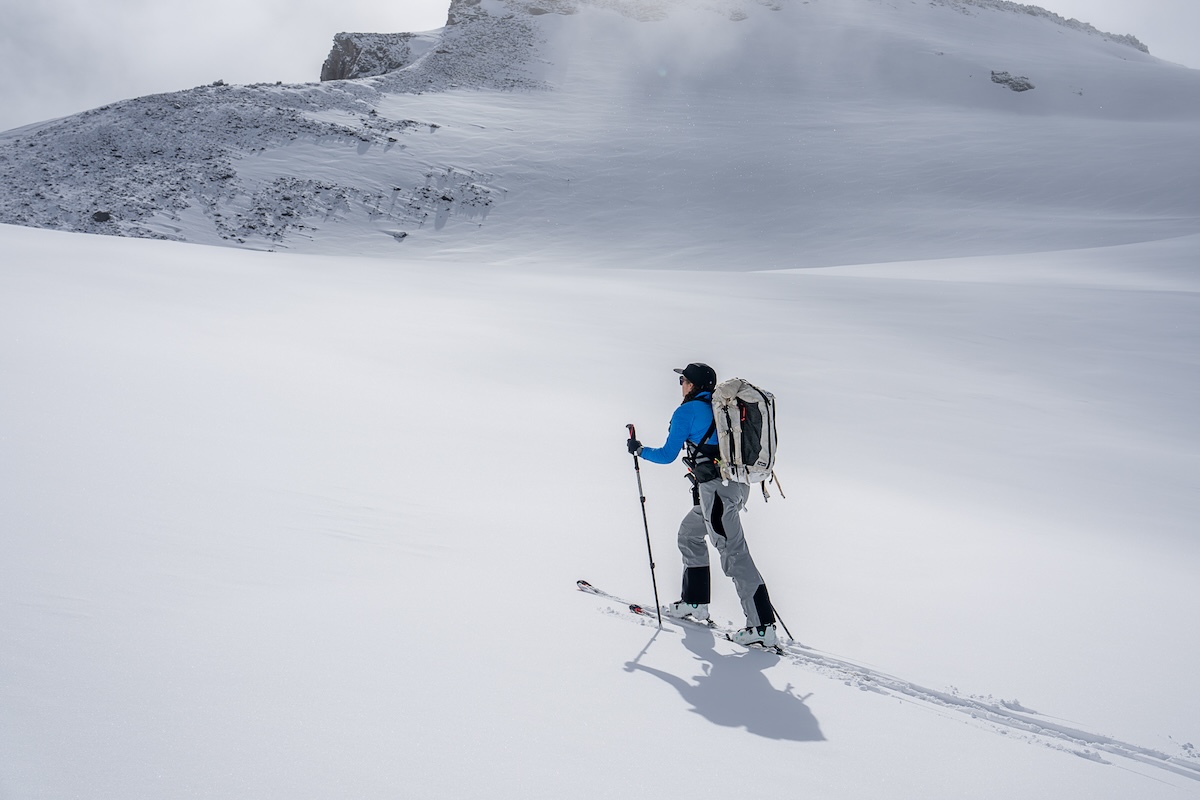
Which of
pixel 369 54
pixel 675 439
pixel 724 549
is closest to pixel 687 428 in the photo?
pixel 675 439

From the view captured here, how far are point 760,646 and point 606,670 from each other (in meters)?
1.44

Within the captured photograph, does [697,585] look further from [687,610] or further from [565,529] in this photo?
[565,529]

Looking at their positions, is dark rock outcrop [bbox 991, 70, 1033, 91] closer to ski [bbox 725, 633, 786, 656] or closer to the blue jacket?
the blue jacket

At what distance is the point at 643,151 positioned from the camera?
1780 inches

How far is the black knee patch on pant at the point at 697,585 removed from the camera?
518cm

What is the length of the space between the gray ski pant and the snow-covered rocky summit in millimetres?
25980

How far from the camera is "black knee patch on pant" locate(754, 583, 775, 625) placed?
4816mm

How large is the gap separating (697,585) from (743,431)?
116cm

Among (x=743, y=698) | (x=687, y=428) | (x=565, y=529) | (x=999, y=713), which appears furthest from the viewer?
(x=565, y=529)

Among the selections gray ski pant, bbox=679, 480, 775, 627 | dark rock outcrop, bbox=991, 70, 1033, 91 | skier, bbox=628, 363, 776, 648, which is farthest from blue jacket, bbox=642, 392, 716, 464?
dark rock outcrop, bbox=991, 70, 1033, 91

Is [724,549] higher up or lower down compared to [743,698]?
higher up

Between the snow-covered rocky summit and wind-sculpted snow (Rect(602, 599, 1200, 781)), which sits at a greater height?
the snow-covered rocky summit

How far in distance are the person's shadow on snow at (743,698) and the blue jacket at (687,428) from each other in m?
1.21

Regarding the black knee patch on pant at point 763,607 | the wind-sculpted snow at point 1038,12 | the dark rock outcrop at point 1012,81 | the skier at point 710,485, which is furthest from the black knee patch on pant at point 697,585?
the wind-sculpted snow at point 1038,12
